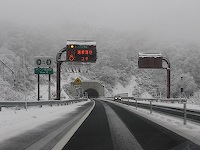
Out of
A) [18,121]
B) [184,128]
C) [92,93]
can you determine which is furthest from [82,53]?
[92,93]

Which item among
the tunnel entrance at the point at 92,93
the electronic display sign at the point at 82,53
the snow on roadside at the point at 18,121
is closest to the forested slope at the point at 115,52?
the tunnel entrance at the point at 92,93

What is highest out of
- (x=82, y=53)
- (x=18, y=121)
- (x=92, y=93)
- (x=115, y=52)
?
(x=115, y=52)

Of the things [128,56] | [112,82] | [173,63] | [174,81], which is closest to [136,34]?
[128,56]

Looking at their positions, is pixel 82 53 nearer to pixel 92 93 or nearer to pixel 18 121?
pixel 18 121

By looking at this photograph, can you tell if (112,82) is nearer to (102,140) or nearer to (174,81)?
(174,81)

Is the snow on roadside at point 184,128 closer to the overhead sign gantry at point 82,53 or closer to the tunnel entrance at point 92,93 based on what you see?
the overhead sign gantry at point 82,53

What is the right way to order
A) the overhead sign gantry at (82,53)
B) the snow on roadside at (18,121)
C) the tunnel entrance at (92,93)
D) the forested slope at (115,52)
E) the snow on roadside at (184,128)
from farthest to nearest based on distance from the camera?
the tunnel entrance at (92,93) → the forested slope at (115,52) → the overhead sign gantry at (82,53) → the snow on roadside at (18,121) → the snow on roadside at (184,128)

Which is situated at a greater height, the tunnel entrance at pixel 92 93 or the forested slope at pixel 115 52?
the forested slope at pixel 115 52

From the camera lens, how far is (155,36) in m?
161

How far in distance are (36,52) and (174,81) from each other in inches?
2625

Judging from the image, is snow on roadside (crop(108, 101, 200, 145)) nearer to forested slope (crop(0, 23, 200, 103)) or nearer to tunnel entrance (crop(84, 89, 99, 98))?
forested slope (crop(0, 23, 200, 103))

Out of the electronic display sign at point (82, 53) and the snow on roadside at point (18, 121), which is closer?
the snow on roadside at point (18, 121)

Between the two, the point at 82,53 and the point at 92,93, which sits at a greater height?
the point at 82,53

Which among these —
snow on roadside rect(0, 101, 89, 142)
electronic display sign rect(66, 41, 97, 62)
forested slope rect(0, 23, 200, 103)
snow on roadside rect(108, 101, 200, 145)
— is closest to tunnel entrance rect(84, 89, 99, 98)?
forested slope rect(0, 23, 200, 103)
